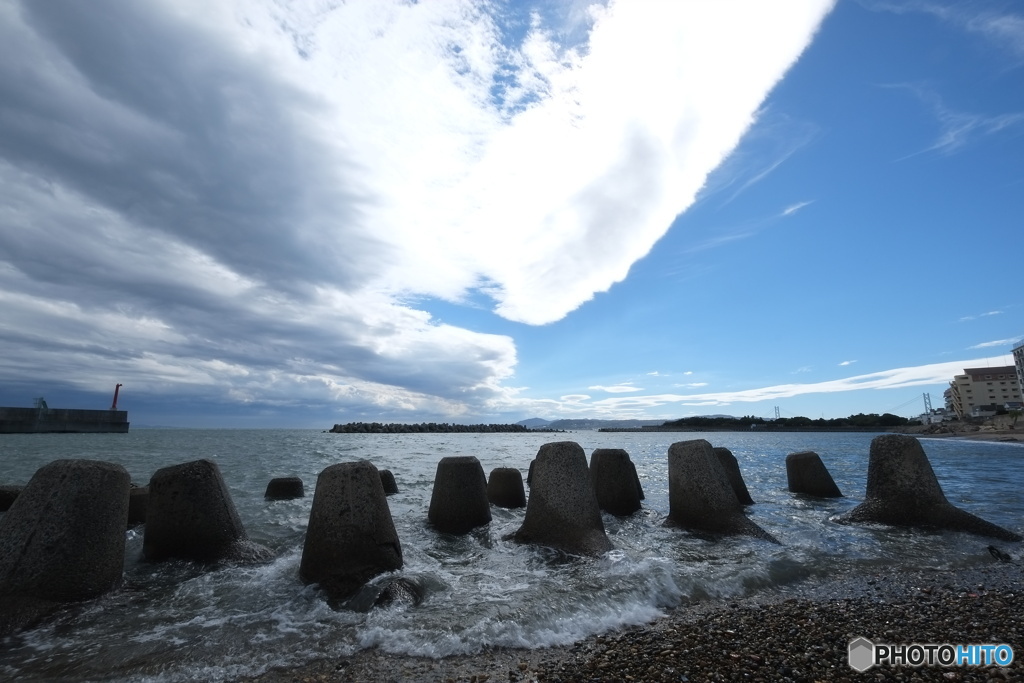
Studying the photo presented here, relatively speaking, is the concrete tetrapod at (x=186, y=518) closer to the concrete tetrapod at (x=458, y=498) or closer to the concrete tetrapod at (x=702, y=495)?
the concrete tetrapod at (x=458, y=498)

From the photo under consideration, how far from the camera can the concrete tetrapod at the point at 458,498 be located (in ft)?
31.5

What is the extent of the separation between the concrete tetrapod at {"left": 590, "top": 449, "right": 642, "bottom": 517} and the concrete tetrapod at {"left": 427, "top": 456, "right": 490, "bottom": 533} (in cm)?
287

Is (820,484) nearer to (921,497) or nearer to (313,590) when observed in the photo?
(921,497)

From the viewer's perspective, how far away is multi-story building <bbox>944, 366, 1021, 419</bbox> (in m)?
120

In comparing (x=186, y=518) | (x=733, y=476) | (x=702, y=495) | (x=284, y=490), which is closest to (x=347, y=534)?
(x=186, y=518)

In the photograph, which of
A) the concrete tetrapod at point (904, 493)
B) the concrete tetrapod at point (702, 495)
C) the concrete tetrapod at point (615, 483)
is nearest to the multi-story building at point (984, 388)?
the concrete tetrapod at point (904, 493)

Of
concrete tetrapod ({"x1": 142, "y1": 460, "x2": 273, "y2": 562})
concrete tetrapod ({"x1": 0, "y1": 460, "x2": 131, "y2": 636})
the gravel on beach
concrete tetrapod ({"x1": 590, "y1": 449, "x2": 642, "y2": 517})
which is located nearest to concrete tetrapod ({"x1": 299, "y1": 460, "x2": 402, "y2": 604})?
concrete tetrapod ({"x1": 142, "y1": 460, "x2": 273, "y2": 562})

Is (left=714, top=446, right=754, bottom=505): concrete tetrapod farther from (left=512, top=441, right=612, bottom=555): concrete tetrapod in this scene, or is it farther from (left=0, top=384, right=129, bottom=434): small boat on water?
(left=0, top=384, right=129, bottom=434): small boat on water

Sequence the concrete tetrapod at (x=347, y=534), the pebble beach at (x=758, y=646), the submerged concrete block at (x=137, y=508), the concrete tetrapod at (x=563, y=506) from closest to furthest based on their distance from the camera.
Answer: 1. the pebble beach at (x=758, y=646)
2. the concrete tetrapod at (x=347, y=534)
3. the concrete tetrapod at (x=563, y=506)
4. the submerged concrete block at (x=137, y=508)

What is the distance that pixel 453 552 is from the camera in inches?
329

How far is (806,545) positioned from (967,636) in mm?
3877

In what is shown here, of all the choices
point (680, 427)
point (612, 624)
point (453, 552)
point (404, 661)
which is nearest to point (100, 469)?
point (404, 661)

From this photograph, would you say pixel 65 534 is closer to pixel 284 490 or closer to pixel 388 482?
pixel 284 490

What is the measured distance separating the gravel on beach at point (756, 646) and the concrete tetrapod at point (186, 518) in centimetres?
376
